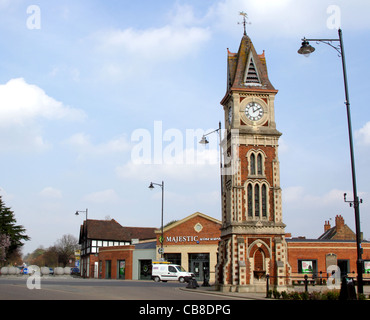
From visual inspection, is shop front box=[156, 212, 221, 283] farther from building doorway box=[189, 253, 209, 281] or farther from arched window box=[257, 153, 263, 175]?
arched window box=[257, 153, 263, 175]

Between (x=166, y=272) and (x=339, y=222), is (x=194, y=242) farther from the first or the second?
(x=339, y=222)

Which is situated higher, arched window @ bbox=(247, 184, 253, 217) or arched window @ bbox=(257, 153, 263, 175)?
arched window @ bbox=(257, 153, 263, 175)

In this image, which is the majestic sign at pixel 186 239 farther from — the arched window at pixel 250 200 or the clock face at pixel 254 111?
the clock face at pixel 254 111

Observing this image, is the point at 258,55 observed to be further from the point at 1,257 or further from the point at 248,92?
the point at 1,257

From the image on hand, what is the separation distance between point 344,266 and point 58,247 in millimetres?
86712

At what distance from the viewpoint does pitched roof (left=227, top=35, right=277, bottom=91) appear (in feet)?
112

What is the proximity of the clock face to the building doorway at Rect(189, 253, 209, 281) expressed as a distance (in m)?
26.7

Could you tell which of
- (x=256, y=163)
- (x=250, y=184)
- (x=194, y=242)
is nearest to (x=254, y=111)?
(x=256, y=163)

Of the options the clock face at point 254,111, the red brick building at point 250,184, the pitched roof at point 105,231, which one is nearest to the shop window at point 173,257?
the pitched roof at point 105,231

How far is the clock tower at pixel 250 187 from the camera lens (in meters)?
30.9

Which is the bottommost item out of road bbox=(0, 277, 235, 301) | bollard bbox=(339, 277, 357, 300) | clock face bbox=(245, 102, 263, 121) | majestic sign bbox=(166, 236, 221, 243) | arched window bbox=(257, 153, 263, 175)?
road bbox=(0, 277, 235, 301)

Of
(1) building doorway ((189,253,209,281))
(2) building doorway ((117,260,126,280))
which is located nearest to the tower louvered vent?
(1) building doorway ((189,253,209,281))
